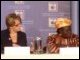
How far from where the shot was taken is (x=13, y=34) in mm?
1322

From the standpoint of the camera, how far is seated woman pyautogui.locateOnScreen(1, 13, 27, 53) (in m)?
1.32

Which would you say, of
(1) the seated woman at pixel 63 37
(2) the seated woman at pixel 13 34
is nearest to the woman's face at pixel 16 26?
(2) the seated woman at pixel 13 34

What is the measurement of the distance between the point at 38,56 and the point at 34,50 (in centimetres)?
Result: 4

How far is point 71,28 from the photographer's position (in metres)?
1.33

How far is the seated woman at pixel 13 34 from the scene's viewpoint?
1316mm

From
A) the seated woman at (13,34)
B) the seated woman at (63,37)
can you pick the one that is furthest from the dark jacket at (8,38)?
the seated woman at (63,37)

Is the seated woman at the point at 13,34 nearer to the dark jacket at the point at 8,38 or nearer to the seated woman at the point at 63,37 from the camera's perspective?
the dark jacket at the point at 8,38

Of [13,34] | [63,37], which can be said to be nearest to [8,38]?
[13,34]

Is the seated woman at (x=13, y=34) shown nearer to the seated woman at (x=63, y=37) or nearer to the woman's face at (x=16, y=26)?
the woman's face at (x=16, y=26)

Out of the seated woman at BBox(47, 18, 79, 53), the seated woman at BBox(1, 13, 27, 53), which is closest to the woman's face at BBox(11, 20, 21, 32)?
the seated woman at BBox(1, 13, 27, 53)

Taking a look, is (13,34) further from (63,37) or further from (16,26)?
(63,37)

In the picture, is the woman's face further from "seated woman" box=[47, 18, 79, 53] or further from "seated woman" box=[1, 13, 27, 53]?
"seated woman" box=[47, 18, 79, 53]

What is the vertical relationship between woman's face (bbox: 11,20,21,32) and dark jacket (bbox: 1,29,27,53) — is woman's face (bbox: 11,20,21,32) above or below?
above

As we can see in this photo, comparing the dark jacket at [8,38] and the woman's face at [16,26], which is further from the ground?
the woman's face at [16,26]
